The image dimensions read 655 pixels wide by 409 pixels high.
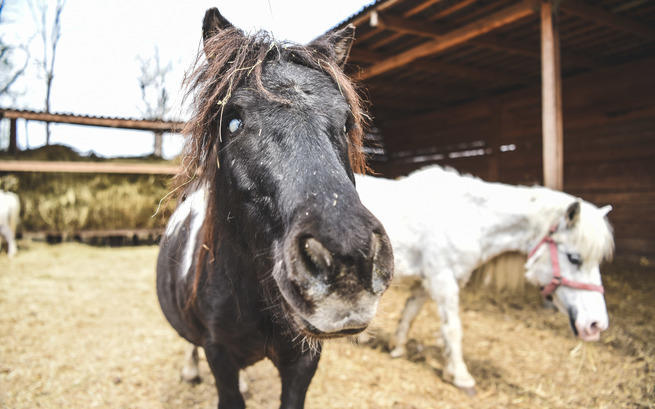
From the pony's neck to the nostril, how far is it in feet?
9.25

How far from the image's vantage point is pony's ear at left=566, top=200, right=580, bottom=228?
2875mm

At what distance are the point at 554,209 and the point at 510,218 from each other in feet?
1.15

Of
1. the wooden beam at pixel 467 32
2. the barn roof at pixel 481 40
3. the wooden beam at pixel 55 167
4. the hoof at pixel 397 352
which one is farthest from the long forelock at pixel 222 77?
the wooden beam at pixel 55 167

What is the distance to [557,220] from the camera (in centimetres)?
306

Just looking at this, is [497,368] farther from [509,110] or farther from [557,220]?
[509,110]

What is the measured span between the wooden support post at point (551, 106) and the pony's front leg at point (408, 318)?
1.64m

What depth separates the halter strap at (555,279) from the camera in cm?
281

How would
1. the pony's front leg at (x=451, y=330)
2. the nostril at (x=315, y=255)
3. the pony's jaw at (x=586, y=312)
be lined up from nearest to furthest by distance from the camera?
the nostril at (x=315, y=255) < the pony's jaw at (x=586, y=312) < the pony's front leg at (x=451, y=330)

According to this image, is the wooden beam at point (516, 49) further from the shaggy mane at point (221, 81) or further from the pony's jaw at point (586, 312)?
the shaggy mane at point (221, 81)

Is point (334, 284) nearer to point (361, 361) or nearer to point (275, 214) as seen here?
point (275, 214)

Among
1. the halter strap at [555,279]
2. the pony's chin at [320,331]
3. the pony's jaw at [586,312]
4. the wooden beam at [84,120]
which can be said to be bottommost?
the pony's jaw at [586,312]

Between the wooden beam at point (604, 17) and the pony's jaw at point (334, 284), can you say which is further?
the wooden beam at point (604, 17)

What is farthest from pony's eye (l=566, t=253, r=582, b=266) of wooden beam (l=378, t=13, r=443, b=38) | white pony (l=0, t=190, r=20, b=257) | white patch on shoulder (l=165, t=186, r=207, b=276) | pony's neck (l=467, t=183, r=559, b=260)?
white pony (l=0, t=190, r=20, b=257)

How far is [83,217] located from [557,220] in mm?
8891
